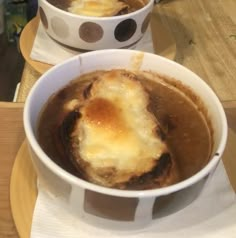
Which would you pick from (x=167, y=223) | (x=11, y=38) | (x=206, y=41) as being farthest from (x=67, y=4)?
(x=11, y=38)

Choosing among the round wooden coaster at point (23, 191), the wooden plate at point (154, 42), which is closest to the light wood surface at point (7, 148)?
the round wooden coaster at point (23, 191)

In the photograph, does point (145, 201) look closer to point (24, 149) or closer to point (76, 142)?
point (76, 142)

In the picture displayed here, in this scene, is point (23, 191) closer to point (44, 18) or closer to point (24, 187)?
point (24, 187)

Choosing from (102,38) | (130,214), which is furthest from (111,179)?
(102,38)

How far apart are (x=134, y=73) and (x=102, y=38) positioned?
0.15 metres

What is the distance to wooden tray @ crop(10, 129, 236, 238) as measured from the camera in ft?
1.68

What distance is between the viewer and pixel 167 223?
1.70ft

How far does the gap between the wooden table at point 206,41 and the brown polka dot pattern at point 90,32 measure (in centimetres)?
11

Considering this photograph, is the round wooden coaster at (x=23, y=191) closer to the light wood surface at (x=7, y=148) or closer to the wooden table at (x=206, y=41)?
the light wood surface at (x=7, y=148)

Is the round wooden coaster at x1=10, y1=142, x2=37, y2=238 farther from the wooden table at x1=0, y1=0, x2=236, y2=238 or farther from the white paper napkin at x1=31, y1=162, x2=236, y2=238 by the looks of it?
the wooden table at x1=0, y1=0, x2=236, y2=238

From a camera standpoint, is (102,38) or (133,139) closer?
(133,139)

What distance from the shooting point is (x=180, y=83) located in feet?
2.00

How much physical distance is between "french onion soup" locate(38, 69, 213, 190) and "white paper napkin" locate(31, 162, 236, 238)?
0.16 feet

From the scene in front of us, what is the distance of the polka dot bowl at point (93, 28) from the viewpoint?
2.42 feet
